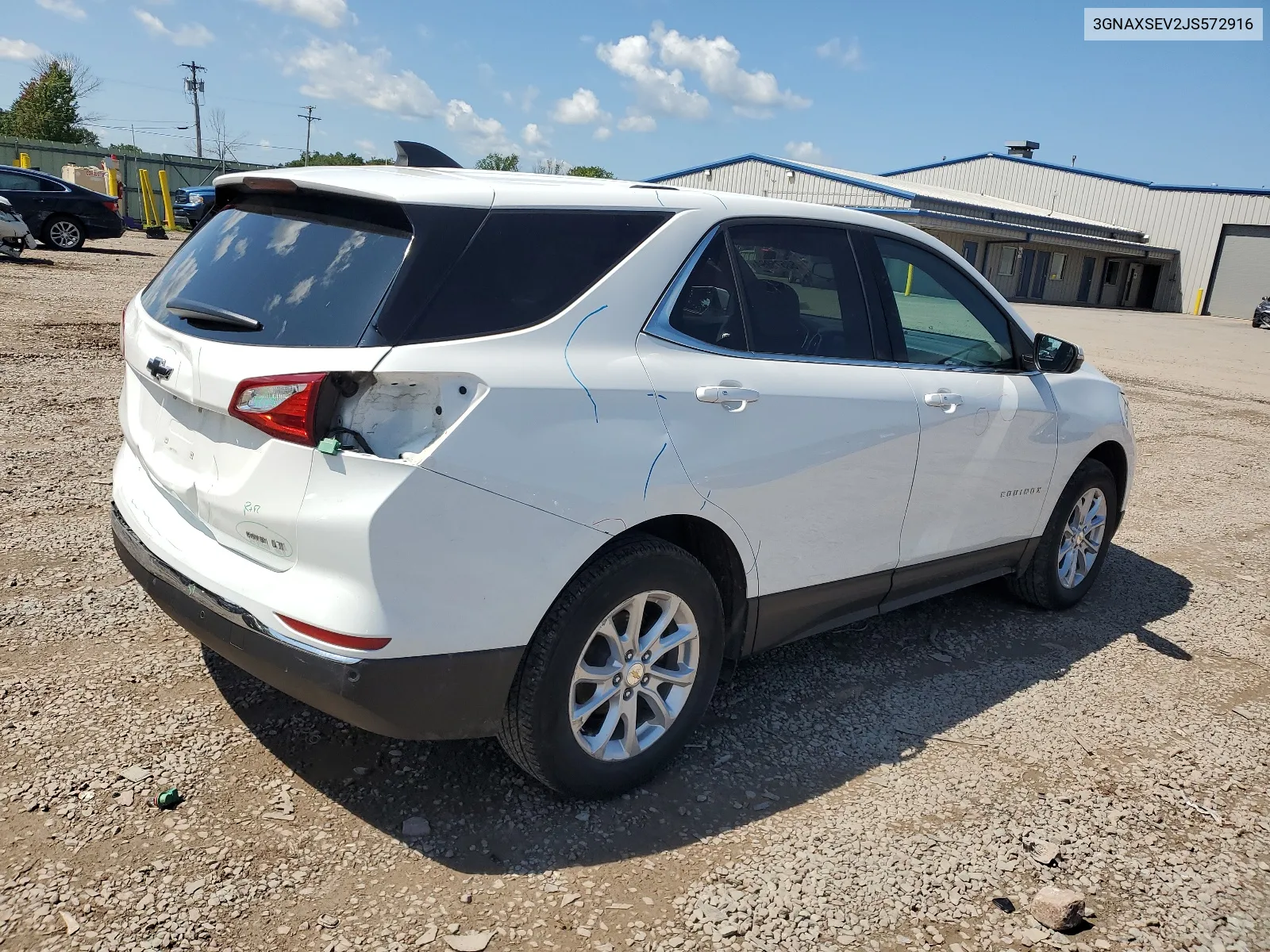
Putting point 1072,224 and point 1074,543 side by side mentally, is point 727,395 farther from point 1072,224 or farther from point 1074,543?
point 1072,224

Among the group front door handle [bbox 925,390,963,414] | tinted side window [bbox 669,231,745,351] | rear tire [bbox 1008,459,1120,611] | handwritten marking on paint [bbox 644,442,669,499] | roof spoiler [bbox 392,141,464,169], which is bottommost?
rear tire [bbox 1008,459,1120,611]

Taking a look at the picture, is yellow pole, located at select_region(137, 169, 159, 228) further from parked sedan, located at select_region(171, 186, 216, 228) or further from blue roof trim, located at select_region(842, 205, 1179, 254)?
blue roof trim, located at select_region(842, 205, 1179, 254)

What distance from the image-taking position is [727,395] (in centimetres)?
304

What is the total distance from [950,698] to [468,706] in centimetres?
226

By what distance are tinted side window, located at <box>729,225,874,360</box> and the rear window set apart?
1254mm

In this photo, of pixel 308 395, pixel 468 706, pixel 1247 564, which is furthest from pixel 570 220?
pixel 1247 564

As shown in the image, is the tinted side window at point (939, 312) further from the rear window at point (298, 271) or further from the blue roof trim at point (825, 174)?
the blue roof trim at point (825, 174)

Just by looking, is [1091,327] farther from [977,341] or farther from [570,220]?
[570,220]

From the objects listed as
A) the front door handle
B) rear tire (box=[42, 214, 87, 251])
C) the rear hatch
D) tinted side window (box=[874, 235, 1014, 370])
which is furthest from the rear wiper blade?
rear tire (box=[42, 214, 87, 251])

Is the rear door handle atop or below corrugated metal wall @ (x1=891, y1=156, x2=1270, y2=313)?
below

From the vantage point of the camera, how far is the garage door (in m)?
47.5

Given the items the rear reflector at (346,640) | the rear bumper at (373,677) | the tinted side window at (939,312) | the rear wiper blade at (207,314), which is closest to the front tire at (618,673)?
the rear bumper at (373,677)

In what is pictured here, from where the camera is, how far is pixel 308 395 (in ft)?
7.88

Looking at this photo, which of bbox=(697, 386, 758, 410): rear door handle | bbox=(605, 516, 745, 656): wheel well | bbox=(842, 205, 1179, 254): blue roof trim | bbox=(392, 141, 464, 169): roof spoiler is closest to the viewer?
bbox=(697, 386, 758, 410): rear door handle
